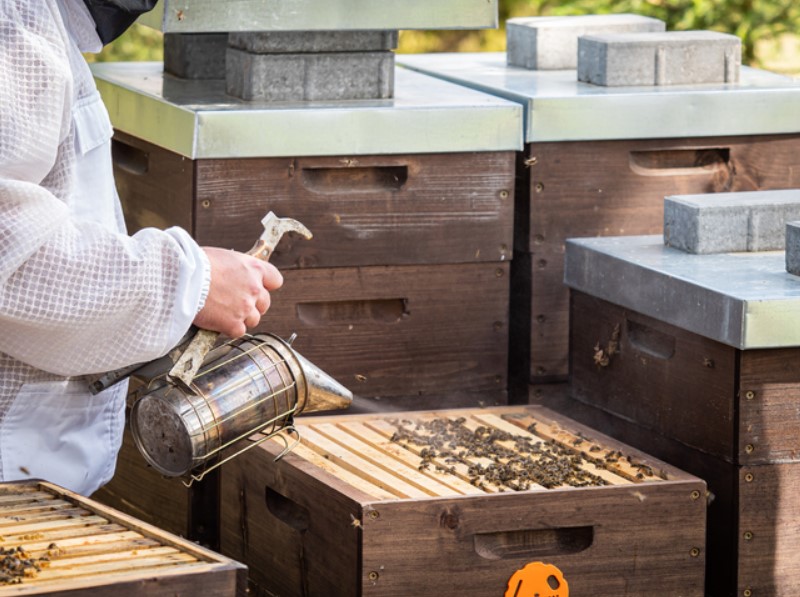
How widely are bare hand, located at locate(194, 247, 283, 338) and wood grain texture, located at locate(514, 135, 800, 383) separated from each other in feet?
2.74

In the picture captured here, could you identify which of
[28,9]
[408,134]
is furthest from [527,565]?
[28,9]

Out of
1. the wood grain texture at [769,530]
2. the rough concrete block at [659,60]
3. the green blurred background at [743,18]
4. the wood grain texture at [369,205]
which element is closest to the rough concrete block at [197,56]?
the wood grain texture at [369,205]

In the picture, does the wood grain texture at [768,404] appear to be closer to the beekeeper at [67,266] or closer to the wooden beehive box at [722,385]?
the wooden beehive box at [722,385]

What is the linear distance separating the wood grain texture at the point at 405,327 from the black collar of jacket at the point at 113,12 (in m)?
0.63

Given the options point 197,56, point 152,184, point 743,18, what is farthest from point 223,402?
point 743,18

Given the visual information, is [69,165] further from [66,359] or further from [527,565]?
[527,565]

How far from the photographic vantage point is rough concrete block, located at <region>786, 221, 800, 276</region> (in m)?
2.24

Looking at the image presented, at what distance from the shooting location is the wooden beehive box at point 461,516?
2.00 metres

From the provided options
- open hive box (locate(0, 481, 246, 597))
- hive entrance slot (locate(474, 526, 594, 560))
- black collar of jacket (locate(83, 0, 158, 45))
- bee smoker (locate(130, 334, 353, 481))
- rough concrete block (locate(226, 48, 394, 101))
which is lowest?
hive entrance slot (locate(474, 526, 594, 560))

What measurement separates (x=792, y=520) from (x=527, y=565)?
0.43 meters

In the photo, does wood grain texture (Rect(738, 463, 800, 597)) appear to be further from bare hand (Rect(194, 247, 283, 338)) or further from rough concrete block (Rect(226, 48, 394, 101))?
rough concrete block (Rect(226, 48, 394, 101))

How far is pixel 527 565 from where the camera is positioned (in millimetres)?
2064

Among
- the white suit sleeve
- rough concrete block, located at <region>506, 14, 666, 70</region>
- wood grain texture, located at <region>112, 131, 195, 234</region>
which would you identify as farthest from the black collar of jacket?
rough concrete block, located at <region>506, 14, 666, 70</region>

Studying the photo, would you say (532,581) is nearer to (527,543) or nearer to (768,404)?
(527,543)
